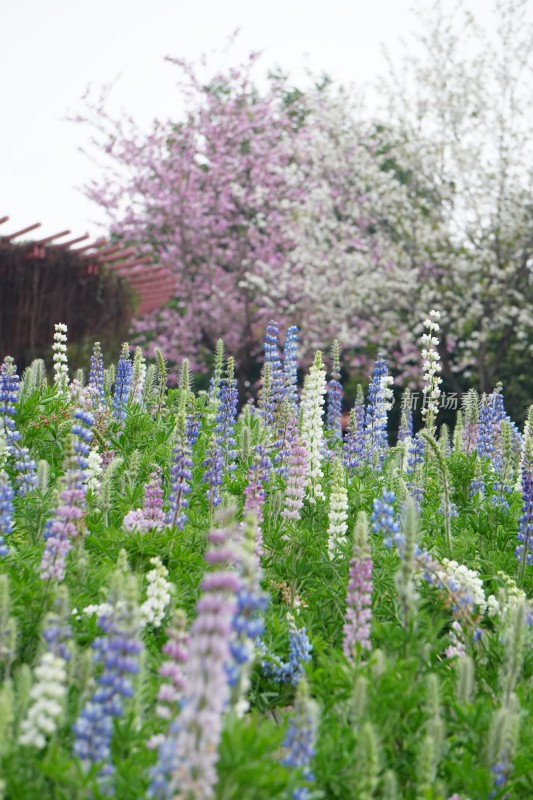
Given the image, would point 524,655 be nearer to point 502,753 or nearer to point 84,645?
point 502,753

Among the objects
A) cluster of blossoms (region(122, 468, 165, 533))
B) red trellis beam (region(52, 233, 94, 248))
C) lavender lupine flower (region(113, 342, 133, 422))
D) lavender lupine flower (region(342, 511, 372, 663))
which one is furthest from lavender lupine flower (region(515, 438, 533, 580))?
red trellis beam (region(52, 233, 94, 248))

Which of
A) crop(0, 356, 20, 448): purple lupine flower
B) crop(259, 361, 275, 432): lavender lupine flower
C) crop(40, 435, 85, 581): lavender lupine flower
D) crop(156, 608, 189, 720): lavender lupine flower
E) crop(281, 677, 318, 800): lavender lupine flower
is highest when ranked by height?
crop(259, 361, 275, 432): lavender lupine flower

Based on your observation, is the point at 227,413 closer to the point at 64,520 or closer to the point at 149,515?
the point at 149,515

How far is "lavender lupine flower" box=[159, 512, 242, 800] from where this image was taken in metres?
1.62

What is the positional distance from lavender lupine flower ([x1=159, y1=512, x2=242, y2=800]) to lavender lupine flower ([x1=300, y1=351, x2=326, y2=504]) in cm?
308

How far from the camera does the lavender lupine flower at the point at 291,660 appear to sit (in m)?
3.26

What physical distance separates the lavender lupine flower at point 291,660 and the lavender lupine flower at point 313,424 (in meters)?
1.48

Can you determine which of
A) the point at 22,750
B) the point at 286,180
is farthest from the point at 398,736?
the point at 286,180

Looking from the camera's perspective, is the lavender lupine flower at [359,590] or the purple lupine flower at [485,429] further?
the purple lupine flower at [485,429]

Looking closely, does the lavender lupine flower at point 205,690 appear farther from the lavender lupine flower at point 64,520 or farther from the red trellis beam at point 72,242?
the red trellis beam at point 72,242

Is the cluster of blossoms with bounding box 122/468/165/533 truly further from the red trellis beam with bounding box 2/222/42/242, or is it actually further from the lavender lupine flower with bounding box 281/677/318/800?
the red trellis beam with bounding box 2/222/42/242

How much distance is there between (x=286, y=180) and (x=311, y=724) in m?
22.9

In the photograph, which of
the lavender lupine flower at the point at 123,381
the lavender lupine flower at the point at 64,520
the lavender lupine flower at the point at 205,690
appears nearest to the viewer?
the lavender lupine flower at the point at 205,690

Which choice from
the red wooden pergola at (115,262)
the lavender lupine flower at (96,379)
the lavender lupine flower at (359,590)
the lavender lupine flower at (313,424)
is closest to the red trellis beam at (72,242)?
the red wooden pergola at (115,262)
